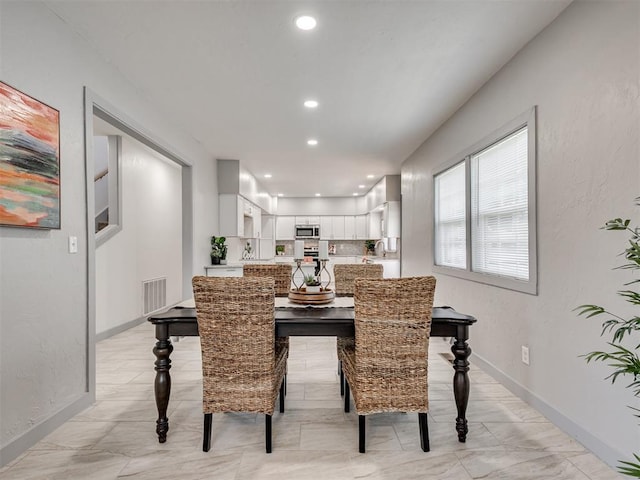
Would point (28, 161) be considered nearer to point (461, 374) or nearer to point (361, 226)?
point (461, 374)

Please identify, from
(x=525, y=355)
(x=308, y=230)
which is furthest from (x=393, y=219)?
(x=525, y=355)

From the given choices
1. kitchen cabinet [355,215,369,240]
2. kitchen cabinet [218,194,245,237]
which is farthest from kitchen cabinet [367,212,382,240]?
kitchen cabinet [218,194,245,237]

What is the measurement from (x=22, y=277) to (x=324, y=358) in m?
2.60

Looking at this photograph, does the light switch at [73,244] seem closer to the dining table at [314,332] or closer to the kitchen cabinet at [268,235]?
the dining table at [314,332]

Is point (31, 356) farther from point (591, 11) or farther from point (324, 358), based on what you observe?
point (591, 11)

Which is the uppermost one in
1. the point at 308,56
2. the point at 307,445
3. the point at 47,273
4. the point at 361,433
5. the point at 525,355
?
the point at 308,56

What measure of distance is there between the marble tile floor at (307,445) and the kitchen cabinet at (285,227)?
7309mm

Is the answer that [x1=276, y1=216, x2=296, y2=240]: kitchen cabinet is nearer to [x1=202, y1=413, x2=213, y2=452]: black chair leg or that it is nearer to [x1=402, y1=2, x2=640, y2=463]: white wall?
[x1=402, y1=2, x2=640, y2=463]: white wall

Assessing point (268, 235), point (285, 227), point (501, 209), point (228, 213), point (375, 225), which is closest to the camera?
point (501, 209)

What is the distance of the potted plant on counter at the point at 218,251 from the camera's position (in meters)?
5.61

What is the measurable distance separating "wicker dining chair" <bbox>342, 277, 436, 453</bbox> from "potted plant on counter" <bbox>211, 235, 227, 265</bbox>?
400 cm

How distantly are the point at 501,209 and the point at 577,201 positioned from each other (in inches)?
38.3

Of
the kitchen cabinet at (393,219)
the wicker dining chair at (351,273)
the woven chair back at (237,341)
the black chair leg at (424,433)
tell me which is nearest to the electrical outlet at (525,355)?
the black chair leg at (424,433)

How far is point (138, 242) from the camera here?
5062 millimetres
